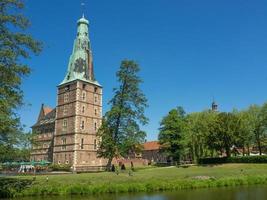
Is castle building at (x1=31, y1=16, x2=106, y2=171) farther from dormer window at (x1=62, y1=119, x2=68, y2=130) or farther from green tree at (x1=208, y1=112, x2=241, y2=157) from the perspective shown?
green tree at (x1=208, y1=112, x2=241, y2=157)

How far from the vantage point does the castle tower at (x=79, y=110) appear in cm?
7100


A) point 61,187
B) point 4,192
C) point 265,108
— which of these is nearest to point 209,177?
point 61,187

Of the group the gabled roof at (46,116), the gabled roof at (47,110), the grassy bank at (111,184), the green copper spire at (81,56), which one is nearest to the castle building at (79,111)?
the green copper spire at (81,56)

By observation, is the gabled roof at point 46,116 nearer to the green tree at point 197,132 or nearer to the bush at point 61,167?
the bush at point 61,167

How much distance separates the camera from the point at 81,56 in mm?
77625

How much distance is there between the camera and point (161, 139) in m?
63.8

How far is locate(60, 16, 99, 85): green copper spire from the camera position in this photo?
77.1m

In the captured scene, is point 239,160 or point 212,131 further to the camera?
point 212,131

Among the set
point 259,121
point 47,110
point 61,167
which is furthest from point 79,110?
point 259,121

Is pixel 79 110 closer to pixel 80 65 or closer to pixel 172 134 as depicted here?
pixel 80 65

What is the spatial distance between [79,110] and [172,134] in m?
21.1

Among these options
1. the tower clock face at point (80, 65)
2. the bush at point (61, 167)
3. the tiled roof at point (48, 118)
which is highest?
the tower clock face at point (80, 65)

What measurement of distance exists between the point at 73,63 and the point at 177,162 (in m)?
32.0

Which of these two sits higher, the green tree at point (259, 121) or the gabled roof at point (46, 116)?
the gabled roof at point (46, 116)
